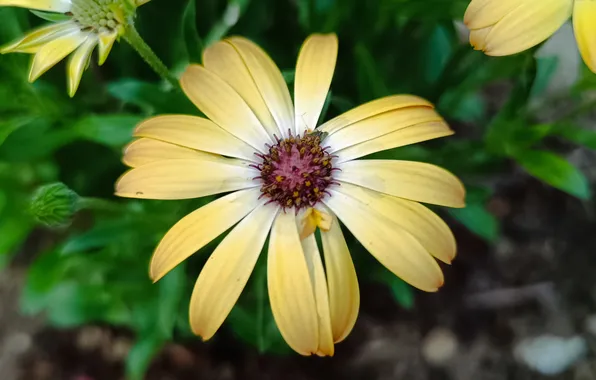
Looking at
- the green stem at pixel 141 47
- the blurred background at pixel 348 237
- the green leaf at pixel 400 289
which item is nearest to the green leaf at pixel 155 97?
the blurred background at pixel 348 237

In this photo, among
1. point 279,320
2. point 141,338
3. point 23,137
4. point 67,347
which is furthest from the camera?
point 67,347

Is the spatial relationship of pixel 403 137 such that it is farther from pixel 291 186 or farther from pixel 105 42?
pixel 105 42

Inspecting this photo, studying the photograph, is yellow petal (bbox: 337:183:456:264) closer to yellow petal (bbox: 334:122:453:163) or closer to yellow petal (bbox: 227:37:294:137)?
yellow petal (bbox: 334:122:453:163)

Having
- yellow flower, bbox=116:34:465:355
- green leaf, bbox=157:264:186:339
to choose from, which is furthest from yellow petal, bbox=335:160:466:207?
green leaf, bbox=157:264:186:339

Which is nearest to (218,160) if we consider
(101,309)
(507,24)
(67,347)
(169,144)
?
(169,144)

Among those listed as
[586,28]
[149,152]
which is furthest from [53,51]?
[586,28]

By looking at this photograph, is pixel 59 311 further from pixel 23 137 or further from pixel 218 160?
pixel 218 160

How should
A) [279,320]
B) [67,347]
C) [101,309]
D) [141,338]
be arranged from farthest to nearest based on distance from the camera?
[67,347] → [101,309] → [141,338] → [279,320]
